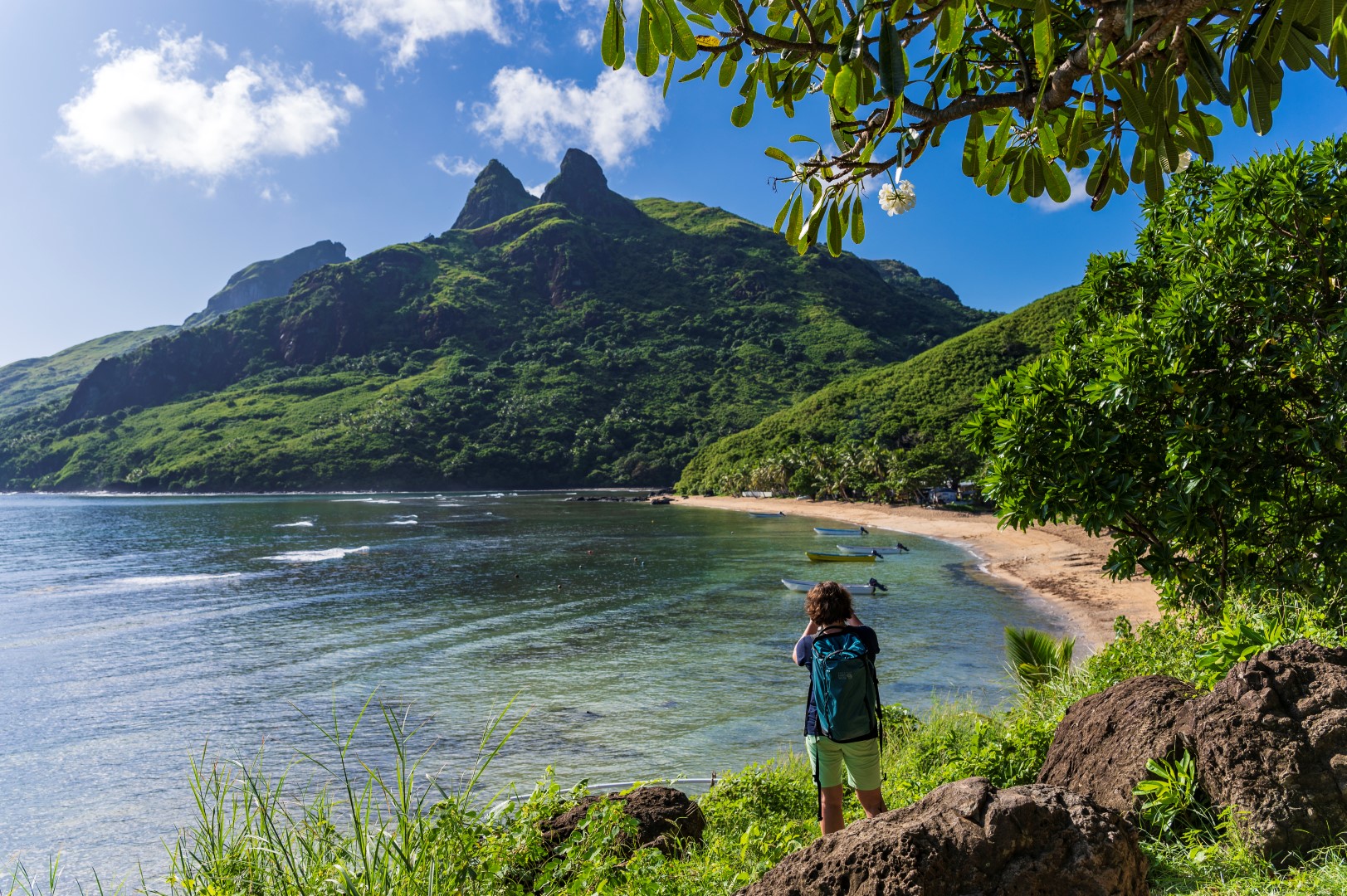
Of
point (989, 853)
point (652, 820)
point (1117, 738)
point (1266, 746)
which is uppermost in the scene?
point (1266, 746)

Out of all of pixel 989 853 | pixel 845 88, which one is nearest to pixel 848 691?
pixel 989 853

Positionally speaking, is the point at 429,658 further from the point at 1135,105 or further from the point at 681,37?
the point at 1135,105

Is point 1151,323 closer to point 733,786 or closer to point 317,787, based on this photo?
point 733,786

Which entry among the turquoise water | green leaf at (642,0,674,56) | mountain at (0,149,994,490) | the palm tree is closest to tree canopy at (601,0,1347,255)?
green leaf at (642,0,674,56)

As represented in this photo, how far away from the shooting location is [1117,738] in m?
4.74

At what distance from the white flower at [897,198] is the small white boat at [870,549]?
35.3 meters

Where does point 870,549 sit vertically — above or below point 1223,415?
below

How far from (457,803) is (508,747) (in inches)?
348

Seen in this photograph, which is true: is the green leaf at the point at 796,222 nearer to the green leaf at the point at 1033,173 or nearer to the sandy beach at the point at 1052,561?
the green leaf at the point at 1033,173

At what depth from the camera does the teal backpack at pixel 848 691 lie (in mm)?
5078

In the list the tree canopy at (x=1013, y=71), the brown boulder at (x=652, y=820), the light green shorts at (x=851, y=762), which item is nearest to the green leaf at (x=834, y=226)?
the tree canopy at (x=1013, y=71)

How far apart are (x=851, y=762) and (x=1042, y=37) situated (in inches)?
179

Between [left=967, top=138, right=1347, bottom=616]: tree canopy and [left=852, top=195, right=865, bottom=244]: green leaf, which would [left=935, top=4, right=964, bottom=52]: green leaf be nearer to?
[left=852, top=195, right=865, bottom=244]: green leaf

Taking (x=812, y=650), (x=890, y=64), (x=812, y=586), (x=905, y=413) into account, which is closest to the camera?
(x=890, y=64)
